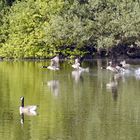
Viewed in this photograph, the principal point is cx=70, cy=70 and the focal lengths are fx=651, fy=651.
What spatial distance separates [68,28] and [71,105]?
31.2 meters

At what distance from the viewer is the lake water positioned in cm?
2573

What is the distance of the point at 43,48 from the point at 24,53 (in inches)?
81.5

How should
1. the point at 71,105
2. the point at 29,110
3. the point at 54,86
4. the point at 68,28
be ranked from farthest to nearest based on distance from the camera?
1. the point at 68,28
2. the point at 54,86
3. the point at 71,105
4. the point at 29,110

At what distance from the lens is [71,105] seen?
32.7 metres

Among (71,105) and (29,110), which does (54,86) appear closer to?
(71,105)

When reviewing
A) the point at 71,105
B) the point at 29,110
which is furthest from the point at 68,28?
the point at 29,110

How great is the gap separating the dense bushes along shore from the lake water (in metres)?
10.5

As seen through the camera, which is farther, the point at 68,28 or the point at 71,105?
the point at 68,28

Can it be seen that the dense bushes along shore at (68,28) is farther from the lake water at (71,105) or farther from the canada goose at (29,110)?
the canada goose at (29,110)

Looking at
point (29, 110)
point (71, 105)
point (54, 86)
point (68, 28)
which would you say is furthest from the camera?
point (68, 28)

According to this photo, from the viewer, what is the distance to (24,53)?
66.6m

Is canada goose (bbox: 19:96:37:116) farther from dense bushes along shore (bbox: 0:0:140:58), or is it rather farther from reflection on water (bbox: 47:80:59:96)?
dense bushes along shore (bbox: 0:0:140:58)

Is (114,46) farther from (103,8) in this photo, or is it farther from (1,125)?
(1,125)

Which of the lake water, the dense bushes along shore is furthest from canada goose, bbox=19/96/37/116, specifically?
the dense bushes along shore
